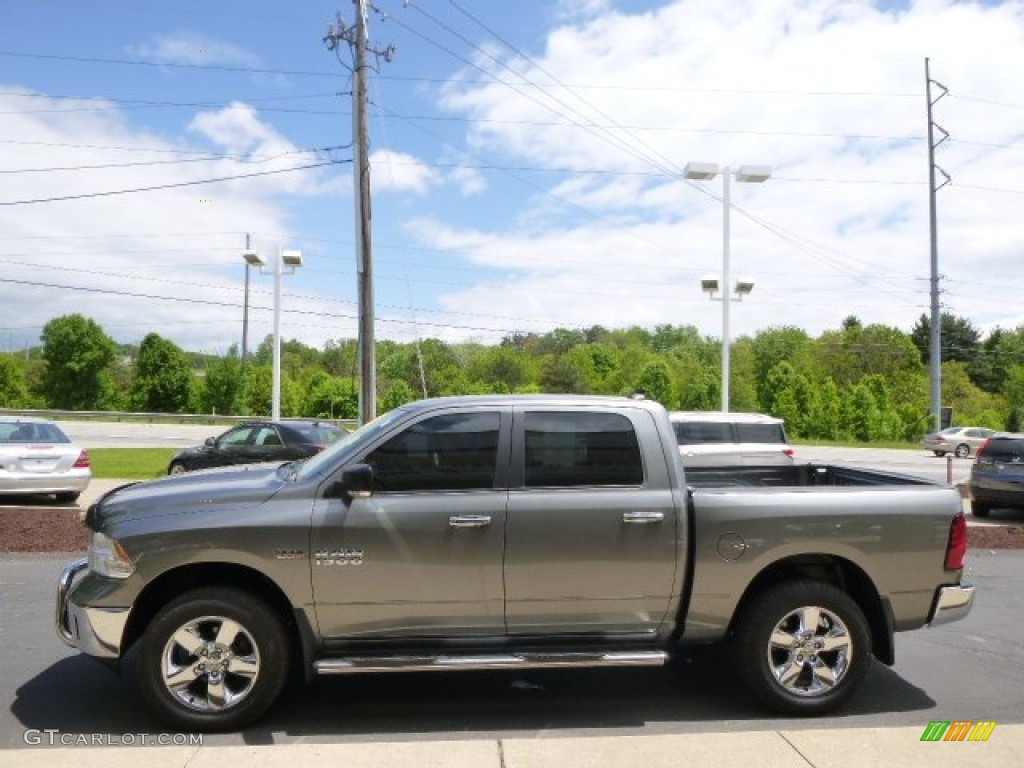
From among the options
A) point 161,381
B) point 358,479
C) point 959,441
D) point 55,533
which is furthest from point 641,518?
point 161,381

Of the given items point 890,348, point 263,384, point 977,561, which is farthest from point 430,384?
point 977,561

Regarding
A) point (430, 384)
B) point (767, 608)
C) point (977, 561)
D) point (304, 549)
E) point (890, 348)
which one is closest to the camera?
point (304, 549)

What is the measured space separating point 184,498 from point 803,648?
3529mm

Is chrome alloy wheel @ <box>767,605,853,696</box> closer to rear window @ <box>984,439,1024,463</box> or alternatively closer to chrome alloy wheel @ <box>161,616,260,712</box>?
chrome alloy wheel @ <box>161,616,260,712</box>

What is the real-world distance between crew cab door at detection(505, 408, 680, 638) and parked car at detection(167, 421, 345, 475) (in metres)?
11.9

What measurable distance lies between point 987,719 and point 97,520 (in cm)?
508

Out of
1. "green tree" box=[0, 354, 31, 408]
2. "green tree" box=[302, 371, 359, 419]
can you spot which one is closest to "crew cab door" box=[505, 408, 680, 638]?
"green tree" box=[302, 371, 359, 419]

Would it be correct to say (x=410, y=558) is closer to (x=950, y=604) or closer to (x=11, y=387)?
(x=950, y=604)

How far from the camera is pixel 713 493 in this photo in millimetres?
4820

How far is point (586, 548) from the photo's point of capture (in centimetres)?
465

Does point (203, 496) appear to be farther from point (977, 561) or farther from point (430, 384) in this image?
point (430, 384)

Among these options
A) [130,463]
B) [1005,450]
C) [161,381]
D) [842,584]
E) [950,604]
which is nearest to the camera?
[950,604]

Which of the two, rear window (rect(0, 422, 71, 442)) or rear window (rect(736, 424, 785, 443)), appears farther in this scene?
rear window (rect(736, 424, 785, 443))

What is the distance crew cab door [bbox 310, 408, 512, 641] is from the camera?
4.53 m
